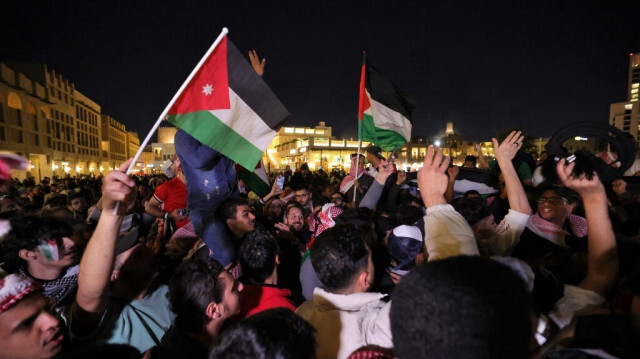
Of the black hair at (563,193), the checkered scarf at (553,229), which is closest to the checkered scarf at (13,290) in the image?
the checkered scarf at (553,229)

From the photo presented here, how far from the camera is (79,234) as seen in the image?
151 inches

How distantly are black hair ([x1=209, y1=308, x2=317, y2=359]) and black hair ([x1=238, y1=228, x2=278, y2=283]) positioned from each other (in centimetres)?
156

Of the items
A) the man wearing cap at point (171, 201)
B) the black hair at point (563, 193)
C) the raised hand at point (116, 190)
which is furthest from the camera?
the man wearing cap at point (171, 201)

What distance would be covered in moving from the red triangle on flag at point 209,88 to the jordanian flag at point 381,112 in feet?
11.0

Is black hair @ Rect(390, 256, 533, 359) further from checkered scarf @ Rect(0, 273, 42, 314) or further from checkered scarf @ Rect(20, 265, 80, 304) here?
checkered scarf @ Rect(20, 265, 80, 304)

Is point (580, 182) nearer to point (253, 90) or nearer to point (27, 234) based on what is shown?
point (253, 90)

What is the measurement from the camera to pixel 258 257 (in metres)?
2.94

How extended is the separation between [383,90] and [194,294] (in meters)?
5.04

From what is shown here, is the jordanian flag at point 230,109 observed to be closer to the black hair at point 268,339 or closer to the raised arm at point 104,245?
the raised arm at point 104,245

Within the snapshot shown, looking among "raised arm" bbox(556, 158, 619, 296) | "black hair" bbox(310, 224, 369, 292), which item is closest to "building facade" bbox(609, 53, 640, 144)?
"raised arm" bbox(556, 158, 619, 296)

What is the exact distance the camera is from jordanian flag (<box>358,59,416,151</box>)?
588 cm

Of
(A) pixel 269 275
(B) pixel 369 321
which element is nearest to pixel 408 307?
(B) pixel 369 321

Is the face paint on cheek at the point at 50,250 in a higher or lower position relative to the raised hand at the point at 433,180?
lower

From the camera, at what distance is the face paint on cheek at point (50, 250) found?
255 centimetres
